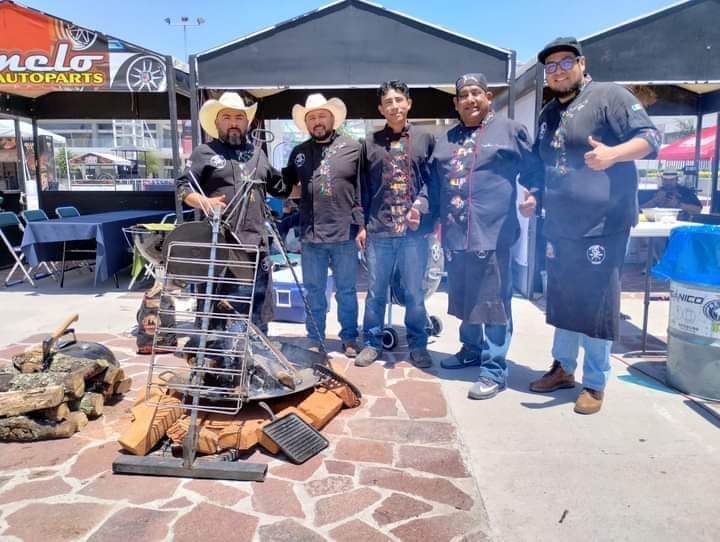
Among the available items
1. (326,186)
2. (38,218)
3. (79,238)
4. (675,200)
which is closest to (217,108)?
(326,186)

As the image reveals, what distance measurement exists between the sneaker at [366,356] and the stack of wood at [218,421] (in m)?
0.90

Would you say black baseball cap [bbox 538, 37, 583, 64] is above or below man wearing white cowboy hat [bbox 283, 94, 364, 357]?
above

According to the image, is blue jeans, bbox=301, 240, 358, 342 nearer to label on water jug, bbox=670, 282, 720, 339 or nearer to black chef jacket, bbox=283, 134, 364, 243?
black chef jacket, bbox=283, 134, 364, 243

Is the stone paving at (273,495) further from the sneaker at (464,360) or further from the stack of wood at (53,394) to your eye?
the sneaker at (464,360)

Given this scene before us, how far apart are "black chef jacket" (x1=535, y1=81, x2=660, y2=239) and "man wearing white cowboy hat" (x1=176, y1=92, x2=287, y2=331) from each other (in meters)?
2.00

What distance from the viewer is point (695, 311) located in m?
3.76

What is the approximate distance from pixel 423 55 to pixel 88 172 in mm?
35254

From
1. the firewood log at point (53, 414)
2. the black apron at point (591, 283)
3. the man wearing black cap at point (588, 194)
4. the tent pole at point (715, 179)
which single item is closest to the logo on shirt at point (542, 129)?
the man wearing black cap at point (588, 194)

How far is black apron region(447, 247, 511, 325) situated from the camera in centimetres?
387

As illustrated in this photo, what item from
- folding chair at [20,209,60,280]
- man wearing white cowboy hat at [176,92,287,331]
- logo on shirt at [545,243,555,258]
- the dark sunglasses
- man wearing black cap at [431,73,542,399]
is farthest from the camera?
folding chair at [20,209,60,280]

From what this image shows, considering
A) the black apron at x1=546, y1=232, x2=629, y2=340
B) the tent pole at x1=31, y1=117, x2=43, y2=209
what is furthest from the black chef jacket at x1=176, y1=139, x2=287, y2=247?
the tent pole at x1=31, y1=117, x2=43, y2=209

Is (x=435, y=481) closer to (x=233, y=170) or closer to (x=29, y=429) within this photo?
(x=29, y=429)

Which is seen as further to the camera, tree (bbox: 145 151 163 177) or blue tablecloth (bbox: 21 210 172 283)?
tree (bbox: 145 151 163 177)

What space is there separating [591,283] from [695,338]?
2.98 feet
